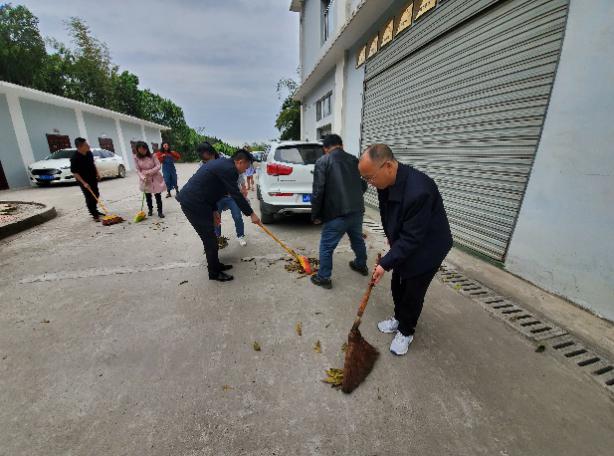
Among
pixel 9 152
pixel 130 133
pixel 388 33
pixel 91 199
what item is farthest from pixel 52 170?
pixel 388 33

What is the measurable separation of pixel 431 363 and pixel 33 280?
4879 millimetres

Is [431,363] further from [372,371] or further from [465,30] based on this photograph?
[465,30]

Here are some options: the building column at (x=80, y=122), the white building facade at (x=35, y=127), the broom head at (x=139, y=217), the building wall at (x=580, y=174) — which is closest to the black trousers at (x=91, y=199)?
the broom head at (x=139, y=217)

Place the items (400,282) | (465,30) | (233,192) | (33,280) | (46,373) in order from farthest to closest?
1. (465,30)
2. (33,280)
3. (233,192)
4. (400,282)
5. (46,373)

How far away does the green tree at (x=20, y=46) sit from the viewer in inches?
910

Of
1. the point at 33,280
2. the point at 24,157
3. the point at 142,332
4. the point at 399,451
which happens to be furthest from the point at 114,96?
the point at 399,451

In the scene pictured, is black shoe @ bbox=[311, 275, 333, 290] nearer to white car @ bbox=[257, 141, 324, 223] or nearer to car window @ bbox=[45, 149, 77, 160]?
white car @ bbox=[257, 141, 324, 223]

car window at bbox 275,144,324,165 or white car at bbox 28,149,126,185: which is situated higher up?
car window at bbox 275,144,324,165

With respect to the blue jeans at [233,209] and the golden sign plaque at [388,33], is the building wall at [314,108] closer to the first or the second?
the golden sign plaque at [388,33]

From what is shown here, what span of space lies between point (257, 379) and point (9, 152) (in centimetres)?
1629

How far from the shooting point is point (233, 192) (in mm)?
3412

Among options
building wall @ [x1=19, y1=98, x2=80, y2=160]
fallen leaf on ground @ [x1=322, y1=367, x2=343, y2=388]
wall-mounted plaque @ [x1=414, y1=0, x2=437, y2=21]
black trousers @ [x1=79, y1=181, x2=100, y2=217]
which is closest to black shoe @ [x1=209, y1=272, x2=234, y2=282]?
fallen leaf on ground @ [x1=322, y1=367, x2=343, y2=388]

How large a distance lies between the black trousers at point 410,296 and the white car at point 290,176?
3.25 m

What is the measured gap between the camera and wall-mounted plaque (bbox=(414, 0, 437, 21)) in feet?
16.5
